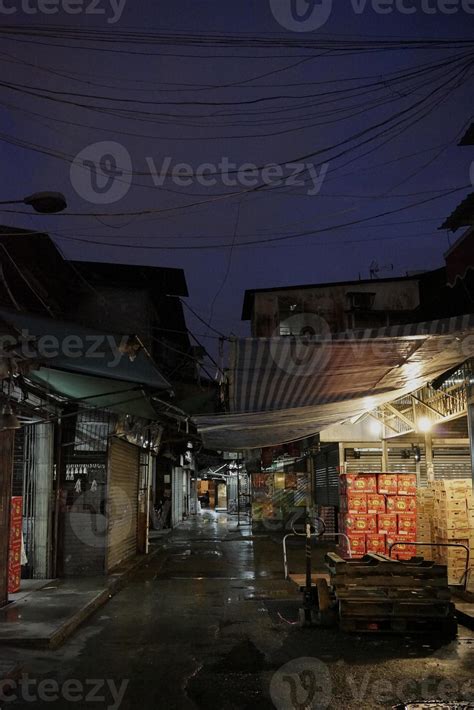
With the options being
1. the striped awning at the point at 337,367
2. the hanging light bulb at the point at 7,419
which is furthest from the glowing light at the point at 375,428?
the hanging light bulb at the point at 7,419

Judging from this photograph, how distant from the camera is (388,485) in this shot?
1471 centimetres

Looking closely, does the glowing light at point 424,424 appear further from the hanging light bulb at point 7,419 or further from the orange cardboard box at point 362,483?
the hanging light bulb at point 7,419

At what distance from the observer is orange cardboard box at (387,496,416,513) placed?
1448 cm

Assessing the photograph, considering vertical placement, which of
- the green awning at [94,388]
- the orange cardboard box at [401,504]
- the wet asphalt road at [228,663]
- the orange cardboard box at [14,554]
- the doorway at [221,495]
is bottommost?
the doorway at [221,495]

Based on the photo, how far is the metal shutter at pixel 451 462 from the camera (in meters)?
20.0

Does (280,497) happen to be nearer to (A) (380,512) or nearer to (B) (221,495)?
(A) (380,512)

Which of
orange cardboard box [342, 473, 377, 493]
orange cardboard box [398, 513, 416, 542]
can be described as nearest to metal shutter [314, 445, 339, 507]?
orange cardboard box [342, 473, 377, 493]

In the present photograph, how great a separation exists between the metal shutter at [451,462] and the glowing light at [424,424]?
564cm

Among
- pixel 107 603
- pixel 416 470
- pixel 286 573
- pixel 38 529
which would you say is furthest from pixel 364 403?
pixel 416 470

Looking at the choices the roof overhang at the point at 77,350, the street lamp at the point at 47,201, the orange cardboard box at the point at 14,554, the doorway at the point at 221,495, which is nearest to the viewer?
the street lamp at the point at 47,201

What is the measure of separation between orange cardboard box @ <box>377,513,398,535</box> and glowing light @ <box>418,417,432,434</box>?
86.4 inches

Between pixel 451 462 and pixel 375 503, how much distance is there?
21.2 ft

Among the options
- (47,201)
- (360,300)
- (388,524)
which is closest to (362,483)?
(388,524)

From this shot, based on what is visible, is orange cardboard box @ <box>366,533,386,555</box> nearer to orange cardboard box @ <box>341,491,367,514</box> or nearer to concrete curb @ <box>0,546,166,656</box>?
orange cardboard box @ <box>341,491,367,514</box>
